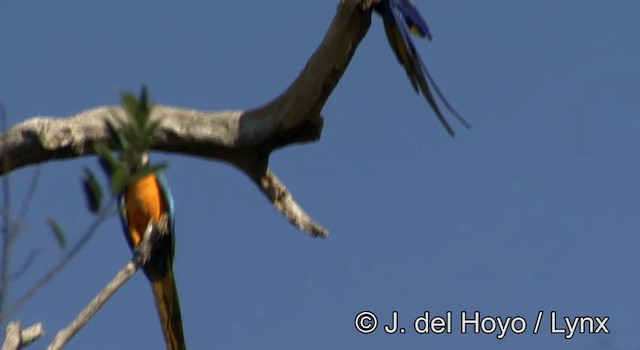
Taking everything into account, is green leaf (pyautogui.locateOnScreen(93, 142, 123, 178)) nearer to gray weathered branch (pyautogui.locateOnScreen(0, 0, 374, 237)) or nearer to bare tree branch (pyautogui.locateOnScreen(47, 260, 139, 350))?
bare tree branch (pyautogui.locateOnScreen(47, 260, 139, 350))

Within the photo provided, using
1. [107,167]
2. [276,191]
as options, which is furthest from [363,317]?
[107,167]

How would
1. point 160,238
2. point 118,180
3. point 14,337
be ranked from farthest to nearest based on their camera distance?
point 160,238 → point 14,337 → point 118,180

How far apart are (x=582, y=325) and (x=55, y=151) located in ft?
5.93

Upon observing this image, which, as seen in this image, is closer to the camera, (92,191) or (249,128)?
(92,191)

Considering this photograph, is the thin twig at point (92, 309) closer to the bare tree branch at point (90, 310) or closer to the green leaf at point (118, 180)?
the bare tree branch at point (90, 310)

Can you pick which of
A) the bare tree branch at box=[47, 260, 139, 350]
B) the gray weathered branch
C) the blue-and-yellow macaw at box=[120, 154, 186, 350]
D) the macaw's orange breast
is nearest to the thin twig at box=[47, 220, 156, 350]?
the bare tree branch at box=[47, 260, 139, 350]

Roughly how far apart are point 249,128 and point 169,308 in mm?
792

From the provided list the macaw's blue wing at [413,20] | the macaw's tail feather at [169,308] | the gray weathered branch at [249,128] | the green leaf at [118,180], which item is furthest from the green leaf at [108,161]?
the macaw's tail feather at [169,308]

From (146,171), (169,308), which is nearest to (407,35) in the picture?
(169,308)

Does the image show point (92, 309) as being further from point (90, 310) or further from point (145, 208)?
point (145, 208)

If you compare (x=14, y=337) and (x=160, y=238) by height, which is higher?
(x=160, y=238)

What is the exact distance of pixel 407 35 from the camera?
397 cm

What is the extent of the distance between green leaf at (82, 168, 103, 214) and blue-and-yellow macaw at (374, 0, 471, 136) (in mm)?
2044

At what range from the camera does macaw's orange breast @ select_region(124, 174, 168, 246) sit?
473 centimetres
